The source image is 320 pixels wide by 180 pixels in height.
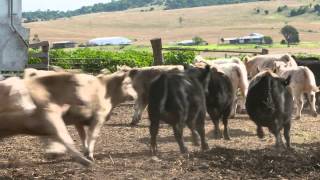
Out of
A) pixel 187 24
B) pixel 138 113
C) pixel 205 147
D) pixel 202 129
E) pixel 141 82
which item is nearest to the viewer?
pixel 205 147

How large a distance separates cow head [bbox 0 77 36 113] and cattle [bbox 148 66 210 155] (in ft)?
8.52

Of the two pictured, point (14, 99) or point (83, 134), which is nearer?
point (14, 99)

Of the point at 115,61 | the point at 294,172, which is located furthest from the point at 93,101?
the point at 115,61

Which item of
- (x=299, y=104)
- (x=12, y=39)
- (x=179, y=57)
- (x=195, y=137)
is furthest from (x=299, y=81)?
(x=12, y=39)

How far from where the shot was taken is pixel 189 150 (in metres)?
11.6

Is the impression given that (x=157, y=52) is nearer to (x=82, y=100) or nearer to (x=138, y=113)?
(x=138, y=113)

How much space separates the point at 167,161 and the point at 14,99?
251 cm

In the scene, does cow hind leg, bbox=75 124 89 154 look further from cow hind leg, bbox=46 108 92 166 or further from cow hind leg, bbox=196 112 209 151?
cow hind leg, bbox=196 112 209 151

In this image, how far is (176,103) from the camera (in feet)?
35.5

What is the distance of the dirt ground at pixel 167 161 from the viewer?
910 cm

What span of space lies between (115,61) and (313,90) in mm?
10074

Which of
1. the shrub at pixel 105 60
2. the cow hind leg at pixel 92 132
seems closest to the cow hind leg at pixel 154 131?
the cow hind leg at pixel 92 132

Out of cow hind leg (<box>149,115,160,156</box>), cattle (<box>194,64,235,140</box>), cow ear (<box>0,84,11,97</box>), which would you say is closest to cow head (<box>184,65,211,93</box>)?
cattle (<box>194,64,235,140</box>)

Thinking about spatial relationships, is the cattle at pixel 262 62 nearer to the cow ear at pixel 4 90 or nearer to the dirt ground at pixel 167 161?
the dirt ground at pixel 167 161
